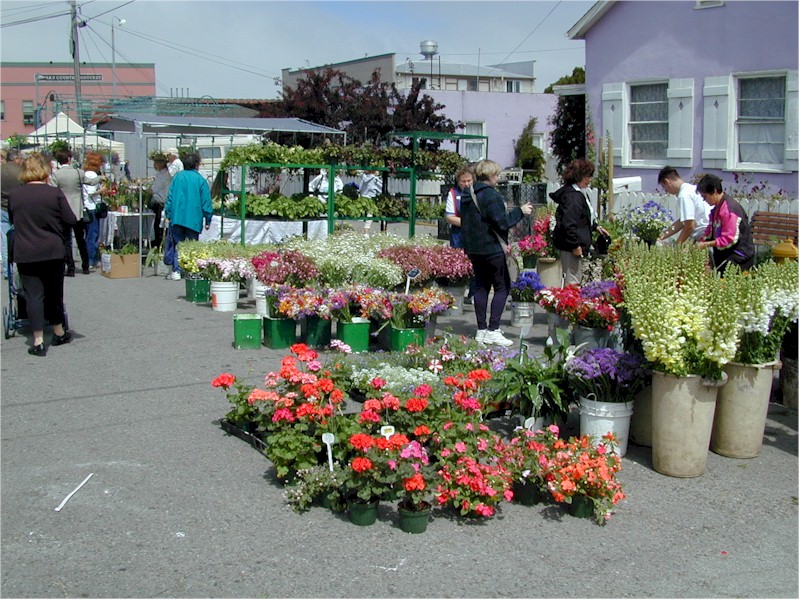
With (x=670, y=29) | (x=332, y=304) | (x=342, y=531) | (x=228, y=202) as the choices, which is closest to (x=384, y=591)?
(x=342, y=531)

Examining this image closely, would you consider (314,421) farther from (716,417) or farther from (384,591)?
(716,417)

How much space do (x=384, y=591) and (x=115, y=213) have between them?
1286cm

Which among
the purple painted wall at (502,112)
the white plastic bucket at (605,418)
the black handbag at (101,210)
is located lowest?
the white plastic bucket at (605,418)

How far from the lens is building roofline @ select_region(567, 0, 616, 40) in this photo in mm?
18059

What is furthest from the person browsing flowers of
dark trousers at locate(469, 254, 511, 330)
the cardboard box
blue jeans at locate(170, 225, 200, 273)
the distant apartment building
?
the distant apartment building

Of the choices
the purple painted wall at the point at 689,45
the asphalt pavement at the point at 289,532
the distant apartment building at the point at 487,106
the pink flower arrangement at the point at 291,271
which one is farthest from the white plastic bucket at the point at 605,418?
the distant apartment building at the point at 487,106

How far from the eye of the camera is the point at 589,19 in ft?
60.5

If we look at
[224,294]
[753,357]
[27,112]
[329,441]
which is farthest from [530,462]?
[27,112]

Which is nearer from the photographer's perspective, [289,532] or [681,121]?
[289,532]

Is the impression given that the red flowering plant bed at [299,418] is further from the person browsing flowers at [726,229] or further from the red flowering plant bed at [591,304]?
the person browsing flowers at [726,229]

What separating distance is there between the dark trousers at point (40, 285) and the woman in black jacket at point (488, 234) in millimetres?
4054

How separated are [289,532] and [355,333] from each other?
13.5 feet

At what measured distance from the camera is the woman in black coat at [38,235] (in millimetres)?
8742

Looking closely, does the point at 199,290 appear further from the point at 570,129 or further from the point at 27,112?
the point at 27,112
